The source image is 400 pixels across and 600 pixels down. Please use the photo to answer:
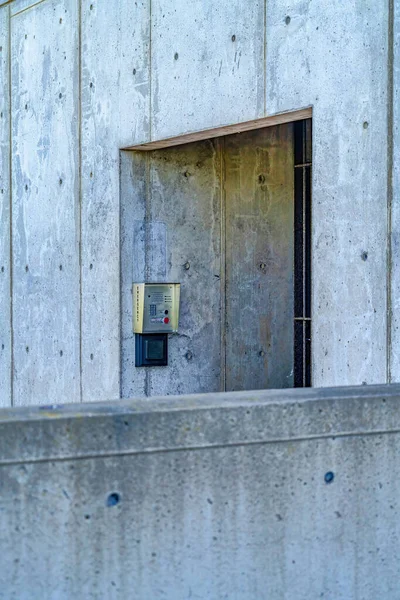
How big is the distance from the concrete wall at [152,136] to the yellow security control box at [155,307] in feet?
0.62

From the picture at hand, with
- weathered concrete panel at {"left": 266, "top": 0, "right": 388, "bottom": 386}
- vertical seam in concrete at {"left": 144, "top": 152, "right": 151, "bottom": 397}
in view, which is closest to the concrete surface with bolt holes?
weathered concrete panel at {"left": 266, "top": 0, "right": 388, "bottom": 386}

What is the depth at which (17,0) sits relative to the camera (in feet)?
33.5

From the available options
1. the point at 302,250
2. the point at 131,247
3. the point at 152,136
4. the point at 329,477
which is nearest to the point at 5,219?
the point at 131,247

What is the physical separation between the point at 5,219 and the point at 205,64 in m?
3.79

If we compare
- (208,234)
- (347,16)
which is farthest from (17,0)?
(347,16)

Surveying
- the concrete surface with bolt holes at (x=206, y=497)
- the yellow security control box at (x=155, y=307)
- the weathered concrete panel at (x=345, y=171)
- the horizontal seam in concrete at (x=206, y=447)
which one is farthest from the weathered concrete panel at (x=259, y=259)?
the horizontal seam in concrete at (x=206, y=447)

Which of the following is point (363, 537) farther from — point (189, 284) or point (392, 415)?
point (189, 284)

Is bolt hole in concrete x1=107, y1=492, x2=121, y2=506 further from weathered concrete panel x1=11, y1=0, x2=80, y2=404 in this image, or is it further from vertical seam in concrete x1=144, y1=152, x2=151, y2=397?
weathered concrete panel x1=11, y1=0, x2=80, y2=404

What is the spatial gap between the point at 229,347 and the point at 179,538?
523 centimetres

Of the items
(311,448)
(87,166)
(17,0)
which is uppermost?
(17,0)

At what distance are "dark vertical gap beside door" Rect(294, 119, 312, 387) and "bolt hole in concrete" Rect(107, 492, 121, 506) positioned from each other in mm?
5367

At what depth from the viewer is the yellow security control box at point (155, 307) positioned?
27.4 feet

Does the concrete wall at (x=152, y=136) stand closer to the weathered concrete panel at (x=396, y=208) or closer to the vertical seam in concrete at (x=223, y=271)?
the weathered concrete panel at (x=396, y=208)

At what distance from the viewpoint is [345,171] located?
6.18 meters
